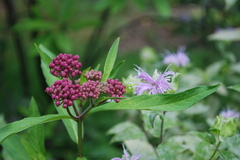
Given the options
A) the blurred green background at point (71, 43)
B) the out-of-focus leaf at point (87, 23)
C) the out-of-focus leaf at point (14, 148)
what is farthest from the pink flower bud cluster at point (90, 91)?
the out-of-focus leaf at point (87, 23)

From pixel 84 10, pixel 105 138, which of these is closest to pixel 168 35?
pixel 84 10

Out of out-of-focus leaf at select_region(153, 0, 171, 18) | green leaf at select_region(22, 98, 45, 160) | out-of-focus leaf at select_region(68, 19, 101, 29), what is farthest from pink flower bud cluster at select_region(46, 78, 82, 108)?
out-of-focus leaf at select_region(68, 19, 101, 29)

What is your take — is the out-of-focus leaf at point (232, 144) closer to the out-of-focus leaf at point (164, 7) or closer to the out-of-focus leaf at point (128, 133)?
the out-of-focus leaf at point (128, 133)

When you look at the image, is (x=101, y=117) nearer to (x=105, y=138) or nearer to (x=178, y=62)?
(x=105, y=138)

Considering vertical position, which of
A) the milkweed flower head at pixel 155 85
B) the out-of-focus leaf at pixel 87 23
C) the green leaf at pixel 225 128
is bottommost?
the green leaf at pixel 225 128

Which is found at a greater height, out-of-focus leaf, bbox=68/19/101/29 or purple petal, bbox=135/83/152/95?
out-of-focus leaf, bbox=68/19/101/29

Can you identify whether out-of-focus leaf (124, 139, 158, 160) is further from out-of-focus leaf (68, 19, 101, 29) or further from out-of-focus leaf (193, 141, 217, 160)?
out-of-focus leaf (68, 19, 101, 29)
